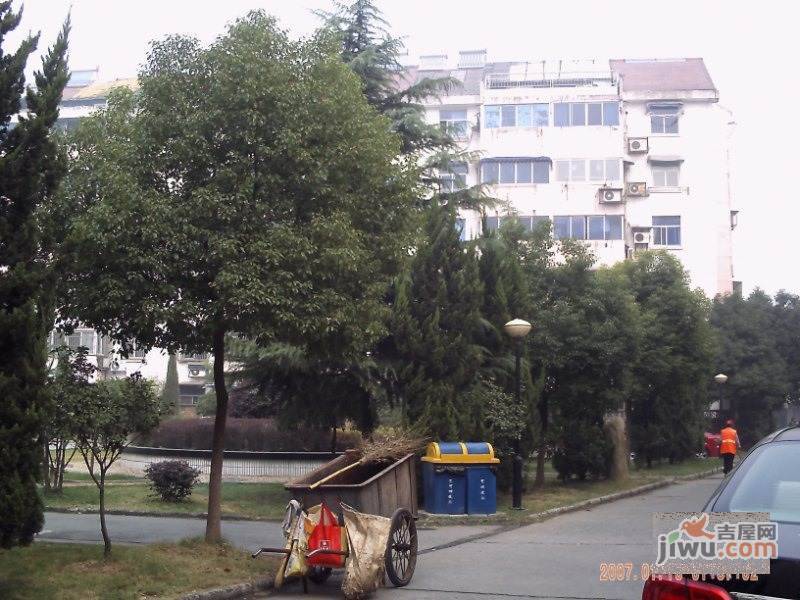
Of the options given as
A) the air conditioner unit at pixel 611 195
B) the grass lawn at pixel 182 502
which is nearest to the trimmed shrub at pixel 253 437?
the grass lawn at pixel 182 502

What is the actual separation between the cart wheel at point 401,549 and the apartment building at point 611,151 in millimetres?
34503

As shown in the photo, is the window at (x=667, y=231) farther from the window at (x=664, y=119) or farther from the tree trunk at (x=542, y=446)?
the tree trunk at (x=542, y=446)

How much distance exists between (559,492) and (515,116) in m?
30.9

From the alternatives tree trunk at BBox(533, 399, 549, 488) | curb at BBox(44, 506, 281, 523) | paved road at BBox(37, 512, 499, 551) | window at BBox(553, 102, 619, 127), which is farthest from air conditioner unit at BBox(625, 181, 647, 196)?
curb at BBox(44, 506, 281, 523)

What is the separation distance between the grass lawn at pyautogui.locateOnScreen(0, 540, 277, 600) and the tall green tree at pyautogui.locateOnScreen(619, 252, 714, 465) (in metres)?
18.9

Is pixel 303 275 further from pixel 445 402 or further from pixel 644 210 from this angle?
pixel 644 210

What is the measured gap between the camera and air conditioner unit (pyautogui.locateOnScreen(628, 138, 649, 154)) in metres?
52.8

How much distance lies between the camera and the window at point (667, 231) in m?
54.2

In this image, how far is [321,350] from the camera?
12.4 m

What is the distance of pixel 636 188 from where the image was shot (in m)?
52.4

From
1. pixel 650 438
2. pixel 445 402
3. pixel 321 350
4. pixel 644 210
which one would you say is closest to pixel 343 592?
→ pixel 321 350

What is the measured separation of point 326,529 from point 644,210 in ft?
153

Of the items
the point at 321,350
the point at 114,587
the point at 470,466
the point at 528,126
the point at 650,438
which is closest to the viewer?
the point at 114,587

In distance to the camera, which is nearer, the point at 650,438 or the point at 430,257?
the point at 430,257
